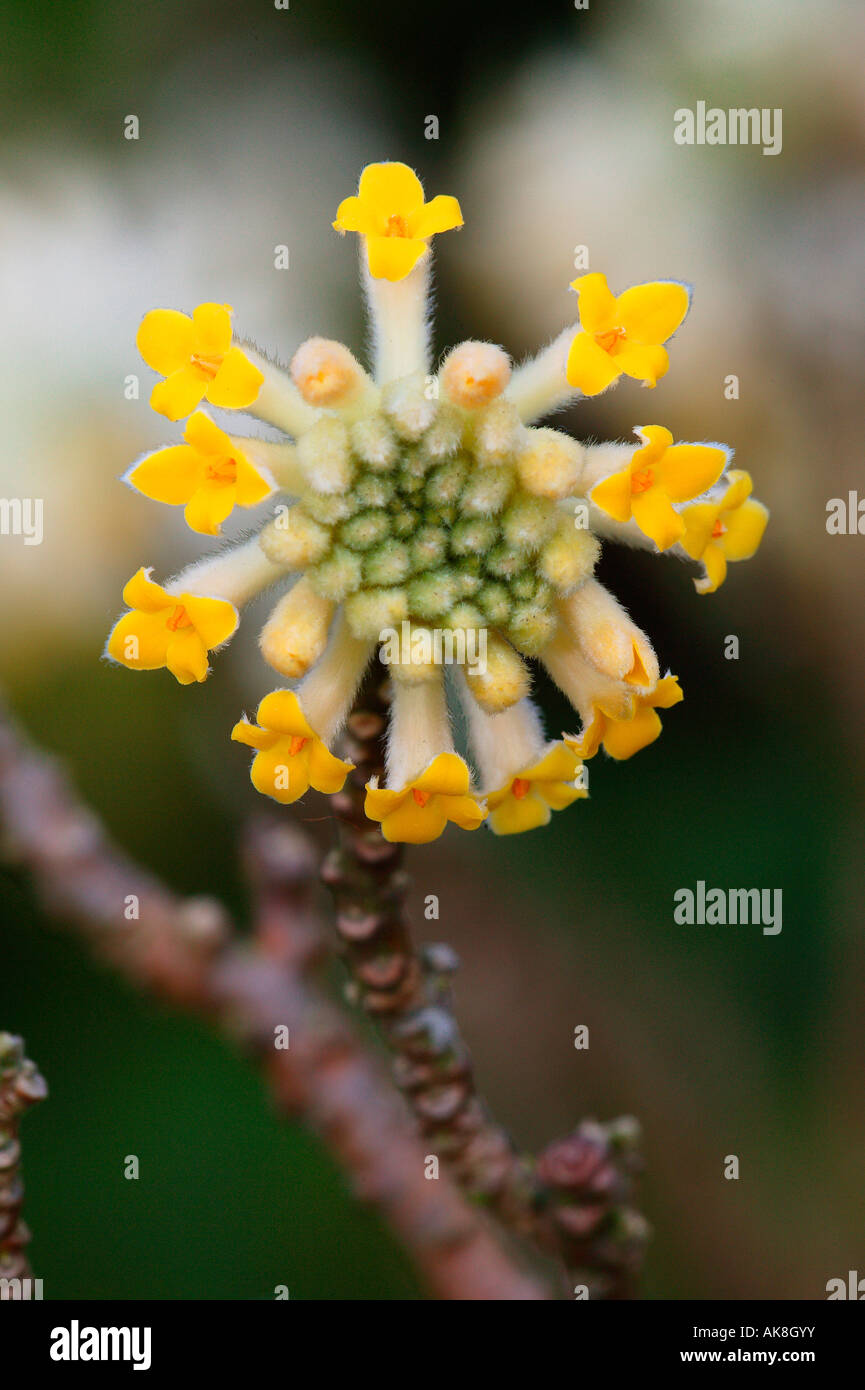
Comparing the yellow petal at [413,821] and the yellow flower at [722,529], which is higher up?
the yellow flower at [722,529]

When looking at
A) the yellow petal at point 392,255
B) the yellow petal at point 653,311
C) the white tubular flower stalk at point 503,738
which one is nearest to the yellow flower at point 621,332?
the yellow petal at point 653,311

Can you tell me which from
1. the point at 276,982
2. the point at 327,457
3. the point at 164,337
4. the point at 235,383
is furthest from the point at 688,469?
the point at 276,982

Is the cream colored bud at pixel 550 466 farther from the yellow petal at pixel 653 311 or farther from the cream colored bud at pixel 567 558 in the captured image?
the yellow petal at pixel 653 311

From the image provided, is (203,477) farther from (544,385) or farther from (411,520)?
(544,385)

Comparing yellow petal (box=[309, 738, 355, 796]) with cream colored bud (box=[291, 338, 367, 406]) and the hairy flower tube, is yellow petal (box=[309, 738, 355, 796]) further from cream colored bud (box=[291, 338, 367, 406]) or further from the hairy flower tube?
cream colored bud (box=[291, 338, 367, 406])

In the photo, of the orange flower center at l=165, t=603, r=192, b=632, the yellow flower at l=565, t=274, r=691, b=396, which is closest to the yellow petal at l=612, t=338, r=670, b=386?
the yellow flower at l=565, t=274, r=691, b=396
